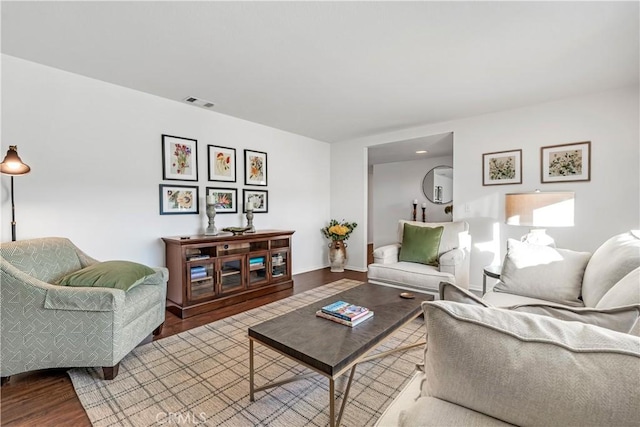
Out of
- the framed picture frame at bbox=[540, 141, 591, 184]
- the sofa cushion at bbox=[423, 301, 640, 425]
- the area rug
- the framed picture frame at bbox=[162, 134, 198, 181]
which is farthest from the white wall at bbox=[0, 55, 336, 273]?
the framed picture frame at bbox=[540, 141, 591, 184]

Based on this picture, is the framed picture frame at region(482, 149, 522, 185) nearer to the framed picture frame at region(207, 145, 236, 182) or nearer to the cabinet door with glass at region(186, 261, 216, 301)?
the framed picture frame at region(207, 145, 236, 182)

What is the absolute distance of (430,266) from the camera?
3.20 m

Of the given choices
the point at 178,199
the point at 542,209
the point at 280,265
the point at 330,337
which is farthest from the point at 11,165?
the point at 542,209

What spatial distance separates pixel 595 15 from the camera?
1.82m

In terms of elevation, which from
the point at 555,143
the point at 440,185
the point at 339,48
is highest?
the point at 339,48

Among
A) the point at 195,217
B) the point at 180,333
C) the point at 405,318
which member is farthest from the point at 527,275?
the point at 195,217

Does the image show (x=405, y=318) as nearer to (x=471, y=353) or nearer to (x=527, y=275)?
(x=527, y=275)

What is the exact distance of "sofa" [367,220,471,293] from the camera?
289cm

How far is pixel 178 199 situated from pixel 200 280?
3.21 feet

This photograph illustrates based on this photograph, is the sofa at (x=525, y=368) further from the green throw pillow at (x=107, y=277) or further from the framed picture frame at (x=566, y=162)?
the framed picture frame at (x=566, y=162)

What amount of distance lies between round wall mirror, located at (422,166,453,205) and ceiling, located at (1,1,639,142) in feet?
8.89

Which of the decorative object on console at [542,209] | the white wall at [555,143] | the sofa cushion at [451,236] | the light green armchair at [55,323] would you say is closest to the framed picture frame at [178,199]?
the light green armchair at [55,323]

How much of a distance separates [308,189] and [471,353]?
4466 millimetres

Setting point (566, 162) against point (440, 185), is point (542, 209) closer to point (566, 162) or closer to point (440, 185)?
point (566, 162)
